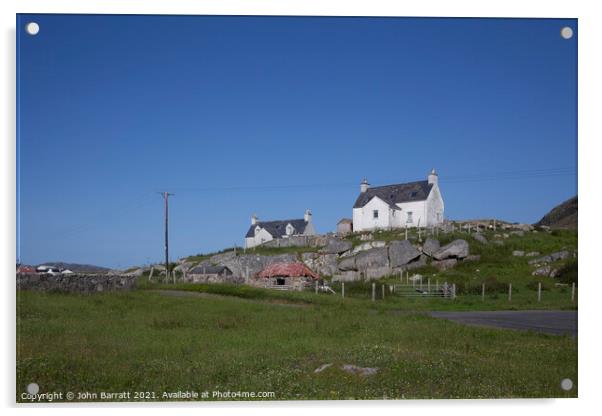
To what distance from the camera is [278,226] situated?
9836 millimetres

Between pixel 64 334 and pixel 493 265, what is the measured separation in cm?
1025

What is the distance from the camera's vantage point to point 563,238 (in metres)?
8.01

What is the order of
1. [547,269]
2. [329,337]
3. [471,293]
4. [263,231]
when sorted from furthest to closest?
[471,293]
[547,269]
[263,231]
[329,337]

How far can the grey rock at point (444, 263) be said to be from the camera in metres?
14.1

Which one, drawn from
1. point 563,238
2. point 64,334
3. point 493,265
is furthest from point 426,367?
point 493,265

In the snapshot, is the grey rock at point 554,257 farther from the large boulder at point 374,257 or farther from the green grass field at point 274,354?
the large boulder at point 374,257

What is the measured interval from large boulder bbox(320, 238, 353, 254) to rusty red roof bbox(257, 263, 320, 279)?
85cm

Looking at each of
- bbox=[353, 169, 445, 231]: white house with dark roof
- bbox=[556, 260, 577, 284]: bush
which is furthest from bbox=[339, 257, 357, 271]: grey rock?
bbox=[556, 260, 577, 284]: bush

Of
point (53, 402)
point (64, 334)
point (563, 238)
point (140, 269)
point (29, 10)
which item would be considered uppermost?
point (29, 10)

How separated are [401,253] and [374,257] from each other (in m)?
0.87

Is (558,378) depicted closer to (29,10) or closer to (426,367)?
(426,367)

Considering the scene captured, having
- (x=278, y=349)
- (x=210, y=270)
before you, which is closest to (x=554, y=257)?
(x=278, y=349)

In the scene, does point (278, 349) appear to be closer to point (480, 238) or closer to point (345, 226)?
point (345, 226)

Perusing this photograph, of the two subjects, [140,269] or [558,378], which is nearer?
[558,378]
